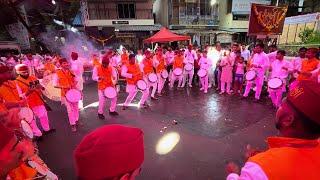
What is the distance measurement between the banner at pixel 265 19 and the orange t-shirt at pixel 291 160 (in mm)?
9956

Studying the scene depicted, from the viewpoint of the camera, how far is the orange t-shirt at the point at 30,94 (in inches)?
231

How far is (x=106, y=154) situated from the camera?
4.52 ft

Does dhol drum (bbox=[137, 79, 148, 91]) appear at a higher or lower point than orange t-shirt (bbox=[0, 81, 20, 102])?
lower

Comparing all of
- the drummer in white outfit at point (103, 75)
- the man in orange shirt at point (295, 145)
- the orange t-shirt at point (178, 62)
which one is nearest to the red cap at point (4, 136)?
the man in orange shirt at point (295, 145)

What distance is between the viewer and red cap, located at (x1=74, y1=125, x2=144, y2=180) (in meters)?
1.38

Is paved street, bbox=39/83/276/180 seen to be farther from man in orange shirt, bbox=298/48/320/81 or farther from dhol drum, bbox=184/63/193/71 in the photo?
dhol drum, bbox=184/63/193/71

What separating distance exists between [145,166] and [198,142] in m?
1.54

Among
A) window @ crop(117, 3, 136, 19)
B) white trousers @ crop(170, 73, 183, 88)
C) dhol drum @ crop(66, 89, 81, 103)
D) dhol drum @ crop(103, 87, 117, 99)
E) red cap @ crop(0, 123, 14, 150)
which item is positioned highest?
window @ crop(117, 3, 136, 19)

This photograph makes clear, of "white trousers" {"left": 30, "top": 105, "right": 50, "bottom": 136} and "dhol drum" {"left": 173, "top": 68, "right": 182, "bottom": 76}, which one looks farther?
"dhol drum" {"left": 173, "top": 68, "right": 182, "bottom": 76}

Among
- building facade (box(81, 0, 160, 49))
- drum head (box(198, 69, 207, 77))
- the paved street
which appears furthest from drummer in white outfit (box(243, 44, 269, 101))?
building facade (box(81, 0, 160, 49))

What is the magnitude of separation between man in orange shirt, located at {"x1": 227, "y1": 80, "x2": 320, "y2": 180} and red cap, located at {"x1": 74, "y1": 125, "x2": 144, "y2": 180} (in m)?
0.66

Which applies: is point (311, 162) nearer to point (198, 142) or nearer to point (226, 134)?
point (198, 142)

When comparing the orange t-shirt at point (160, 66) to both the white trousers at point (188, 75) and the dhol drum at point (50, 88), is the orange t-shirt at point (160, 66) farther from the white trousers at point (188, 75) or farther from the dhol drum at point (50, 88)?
the dhol drum at point (50, 88)

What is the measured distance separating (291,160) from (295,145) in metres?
0.12
